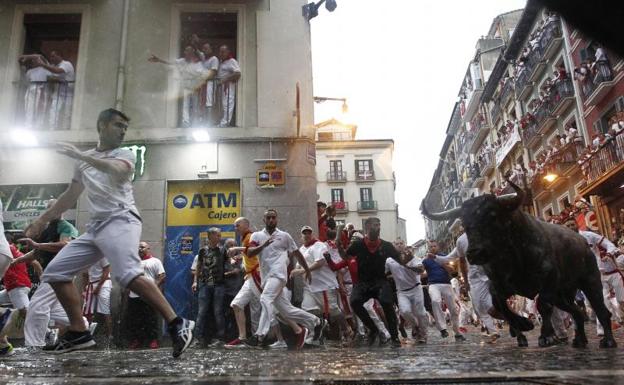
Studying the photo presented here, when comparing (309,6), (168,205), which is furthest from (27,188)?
(309,6)

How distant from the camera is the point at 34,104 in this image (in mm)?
12227

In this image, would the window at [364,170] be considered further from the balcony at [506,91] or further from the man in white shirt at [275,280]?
the man in white shirt at [275,280]

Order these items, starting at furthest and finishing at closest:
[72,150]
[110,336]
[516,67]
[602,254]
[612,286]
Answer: [516,67]
[612,286]
[602,254]
[110,336]
[72,150]

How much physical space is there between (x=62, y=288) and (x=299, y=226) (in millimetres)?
6992

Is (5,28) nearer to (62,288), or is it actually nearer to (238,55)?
(238,55)

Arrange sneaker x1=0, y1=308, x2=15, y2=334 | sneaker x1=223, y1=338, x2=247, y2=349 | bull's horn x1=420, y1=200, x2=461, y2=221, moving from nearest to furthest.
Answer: bull's horn x1=420, y1=200, x2=461, y2=221, sneaker x1=0, y1=308, x2=15, y2=334, sneaker x1=223, y1=338, x2=247, y2=349

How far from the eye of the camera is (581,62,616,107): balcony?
21.1m

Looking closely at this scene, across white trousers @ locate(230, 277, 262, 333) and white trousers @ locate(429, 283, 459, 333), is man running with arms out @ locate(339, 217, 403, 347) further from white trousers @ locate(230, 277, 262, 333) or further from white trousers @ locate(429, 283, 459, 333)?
white trousers @ locate(429, 283, 459, 333)

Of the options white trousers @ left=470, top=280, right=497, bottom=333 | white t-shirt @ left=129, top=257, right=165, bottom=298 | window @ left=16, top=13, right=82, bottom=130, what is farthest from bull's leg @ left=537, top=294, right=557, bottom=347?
window @ left=16, top=13, right=82, bottom=130

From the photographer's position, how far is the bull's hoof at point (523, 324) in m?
5.30

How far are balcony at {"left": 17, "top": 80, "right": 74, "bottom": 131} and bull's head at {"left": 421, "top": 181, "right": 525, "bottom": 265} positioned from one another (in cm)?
1022

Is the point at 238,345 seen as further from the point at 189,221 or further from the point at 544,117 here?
the point at 544,117

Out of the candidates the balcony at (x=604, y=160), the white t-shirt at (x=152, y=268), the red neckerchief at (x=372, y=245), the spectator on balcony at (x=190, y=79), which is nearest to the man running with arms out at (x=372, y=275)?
the red neckerchief at (x=372, y=245)

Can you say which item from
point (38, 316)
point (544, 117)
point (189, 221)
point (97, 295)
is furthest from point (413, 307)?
point (544, 117)
